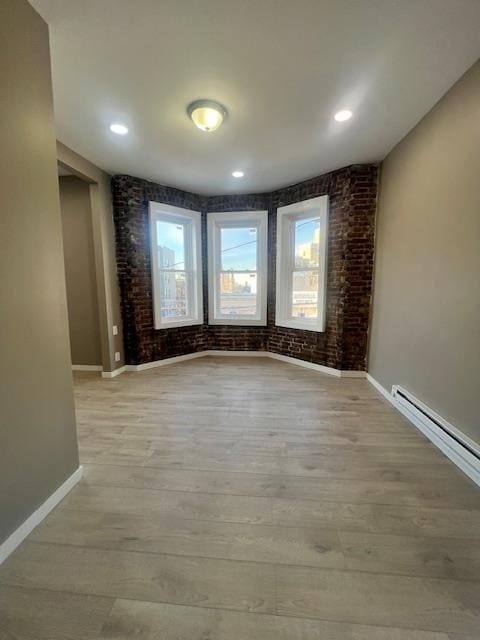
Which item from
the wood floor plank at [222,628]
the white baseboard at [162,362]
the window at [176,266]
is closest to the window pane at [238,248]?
the window at [176,266]

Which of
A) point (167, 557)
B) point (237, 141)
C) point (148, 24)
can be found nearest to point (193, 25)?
point (148, 24)

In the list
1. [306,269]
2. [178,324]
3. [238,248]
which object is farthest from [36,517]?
[238,248]

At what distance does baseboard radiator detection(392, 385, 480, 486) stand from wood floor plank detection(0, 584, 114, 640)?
2168 mm

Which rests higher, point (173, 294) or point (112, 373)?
point (173, 294)

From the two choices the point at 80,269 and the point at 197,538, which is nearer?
the point at 197,538

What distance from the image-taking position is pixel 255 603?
108cm

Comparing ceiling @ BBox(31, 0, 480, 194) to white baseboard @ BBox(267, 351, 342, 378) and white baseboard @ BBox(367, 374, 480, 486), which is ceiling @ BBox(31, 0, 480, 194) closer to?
white baseboard @ BBox(367, 374, 480, 486)

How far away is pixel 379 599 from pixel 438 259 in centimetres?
224

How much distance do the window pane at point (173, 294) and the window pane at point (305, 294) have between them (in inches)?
72.5

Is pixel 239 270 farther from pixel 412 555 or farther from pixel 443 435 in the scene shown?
pixel 412 555

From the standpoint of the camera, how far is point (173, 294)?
14.6ft

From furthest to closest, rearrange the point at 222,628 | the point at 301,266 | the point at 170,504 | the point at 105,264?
the point at 301,266 → the point at 105,264 → the point at 170,504 → the point at 222,628

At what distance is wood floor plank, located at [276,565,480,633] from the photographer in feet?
3.34

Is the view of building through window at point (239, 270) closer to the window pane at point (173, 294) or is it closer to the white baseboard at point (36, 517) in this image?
the window pane at point (173, 294)
